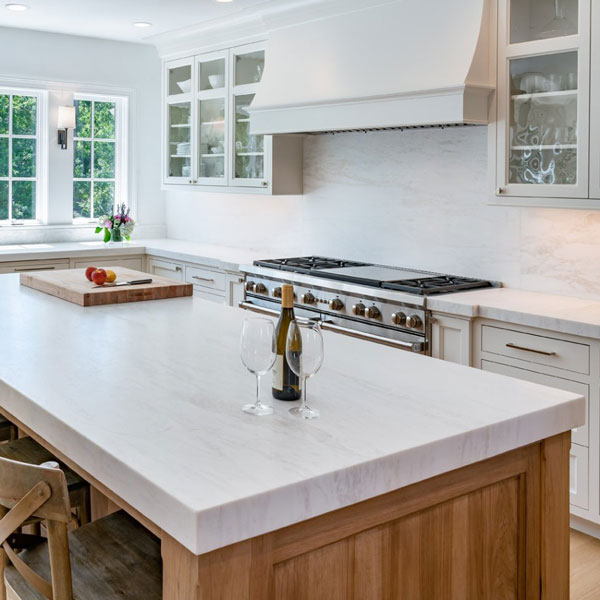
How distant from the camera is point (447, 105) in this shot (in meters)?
3.44

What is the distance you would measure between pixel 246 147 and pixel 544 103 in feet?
7.64

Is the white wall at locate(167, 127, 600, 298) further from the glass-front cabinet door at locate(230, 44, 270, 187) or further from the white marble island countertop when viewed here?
the white marble island countertop

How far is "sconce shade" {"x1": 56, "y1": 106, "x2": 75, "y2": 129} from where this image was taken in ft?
18.8

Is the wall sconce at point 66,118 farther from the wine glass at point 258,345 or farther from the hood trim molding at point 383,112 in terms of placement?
the wine glass at point 258,345

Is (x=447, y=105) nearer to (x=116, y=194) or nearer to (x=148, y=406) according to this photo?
(x=148, y=406)

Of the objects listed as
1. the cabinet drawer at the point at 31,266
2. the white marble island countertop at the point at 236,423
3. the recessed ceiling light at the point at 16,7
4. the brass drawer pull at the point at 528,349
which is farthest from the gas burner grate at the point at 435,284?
the recessed ceiling light at the point at 16,7

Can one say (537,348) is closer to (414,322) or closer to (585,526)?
(414,322)

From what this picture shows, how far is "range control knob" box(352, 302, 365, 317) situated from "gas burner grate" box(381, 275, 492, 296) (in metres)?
0.15

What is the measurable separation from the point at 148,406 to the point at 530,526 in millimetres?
937

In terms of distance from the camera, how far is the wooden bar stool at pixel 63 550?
136cm

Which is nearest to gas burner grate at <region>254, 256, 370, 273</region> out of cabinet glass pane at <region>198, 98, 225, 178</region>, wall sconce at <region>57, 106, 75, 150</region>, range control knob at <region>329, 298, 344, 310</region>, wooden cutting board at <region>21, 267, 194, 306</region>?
range control knob at <region>329, 298, 344, 310</region>

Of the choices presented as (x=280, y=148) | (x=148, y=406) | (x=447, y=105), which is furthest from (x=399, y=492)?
(x=280, y=148)

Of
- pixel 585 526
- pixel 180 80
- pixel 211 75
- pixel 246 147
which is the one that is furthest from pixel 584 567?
pixel 180 80

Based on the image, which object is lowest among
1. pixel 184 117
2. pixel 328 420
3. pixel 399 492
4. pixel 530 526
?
pixel 530 526
